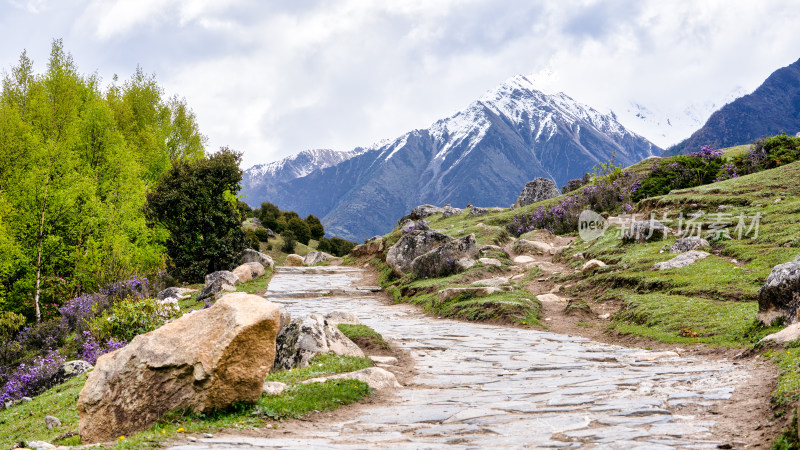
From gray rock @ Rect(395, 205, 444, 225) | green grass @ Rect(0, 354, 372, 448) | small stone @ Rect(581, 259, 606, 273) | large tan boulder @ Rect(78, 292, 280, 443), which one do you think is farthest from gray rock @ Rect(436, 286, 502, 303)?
gray rock @ Rect(395, 205, 444, 225)

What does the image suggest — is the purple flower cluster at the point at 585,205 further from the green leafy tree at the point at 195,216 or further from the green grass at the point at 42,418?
the green grass at the point at 42,418

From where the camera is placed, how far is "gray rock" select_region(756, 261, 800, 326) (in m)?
9.24

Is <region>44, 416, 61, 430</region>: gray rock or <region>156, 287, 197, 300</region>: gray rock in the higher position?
<region>156, 287, 197, 300</region>: gray rock

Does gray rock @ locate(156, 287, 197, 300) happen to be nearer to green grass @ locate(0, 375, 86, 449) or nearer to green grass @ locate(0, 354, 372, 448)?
green grass @ locate(0, 375, 86, 449)

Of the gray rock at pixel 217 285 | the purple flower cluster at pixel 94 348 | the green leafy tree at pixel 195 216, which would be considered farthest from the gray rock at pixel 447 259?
the purple flower cluster at pixel 94 348

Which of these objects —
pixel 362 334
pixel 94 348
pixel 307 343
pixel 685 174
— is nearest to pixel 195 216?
pixel 94 348

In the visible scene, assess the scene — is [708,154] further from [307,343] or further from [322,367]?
[322,367]

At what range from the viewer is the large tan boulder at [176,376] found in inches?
270

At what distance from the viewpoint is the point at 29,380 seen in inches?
540

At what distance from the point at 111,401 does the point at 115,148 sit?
2398 centimetres

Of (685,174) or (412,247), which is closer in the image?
(412,247)

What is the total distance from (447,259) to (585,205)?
46.9 feet

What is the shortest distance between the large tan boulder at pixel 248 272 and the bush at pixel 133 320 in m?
12.1

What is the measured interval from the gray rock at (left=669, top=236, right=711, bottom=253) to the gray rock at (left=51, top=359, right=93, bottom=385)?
64.5 ft
